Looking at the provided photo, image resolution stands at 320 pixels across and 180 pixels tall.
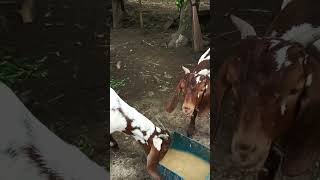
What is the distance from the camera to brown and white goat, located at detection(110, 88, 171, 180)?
4.02m

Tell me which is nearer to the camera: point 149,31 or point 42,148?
point 42,148

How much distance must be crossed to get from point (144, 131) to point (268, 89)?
2.04 meters

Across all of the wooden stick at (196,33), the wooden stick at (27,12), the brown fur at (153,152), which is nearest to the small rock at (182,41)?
the wooden stick at (196,33)

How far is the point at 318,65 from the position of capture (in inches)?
98.3

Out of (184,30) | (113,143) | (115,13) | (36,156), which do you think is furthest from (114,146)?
(115,13)

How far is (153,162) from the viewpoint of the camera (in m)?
4.00

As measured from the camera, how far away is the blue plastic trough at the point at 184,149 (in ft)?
13.0

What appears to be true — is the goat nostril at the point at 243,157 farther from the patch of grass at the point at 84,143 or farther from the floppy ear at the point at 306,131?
the patch of grass at the point at 84,143

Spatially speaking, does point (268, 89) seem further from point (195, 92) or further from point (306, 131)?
point (195, 92)

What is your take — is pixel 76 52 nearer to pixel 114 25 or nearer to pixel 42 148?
pixel 42 148

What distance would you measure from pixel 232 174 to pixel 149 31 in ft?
16.5

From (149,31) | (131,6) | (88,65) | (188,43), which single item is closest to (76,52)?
(88,65)

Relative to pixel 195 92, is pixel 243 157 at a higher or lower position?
higher

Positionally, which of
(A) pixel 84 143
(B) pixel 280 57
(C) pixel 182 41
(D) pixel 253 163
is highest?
(B) pixel 280 57
